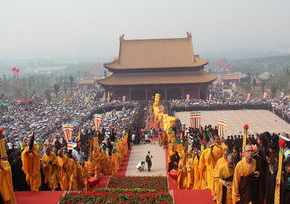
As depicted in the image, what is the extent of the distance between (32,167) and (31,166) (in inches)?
1.5

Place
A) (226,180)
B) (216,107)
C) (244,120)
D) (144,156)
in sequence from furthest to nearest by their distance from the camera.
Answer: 1. (216,107)
2. (244,120)
3. (144,156)
4. (226,180)

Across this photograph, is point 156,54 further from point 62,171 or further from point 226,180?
point 226,180

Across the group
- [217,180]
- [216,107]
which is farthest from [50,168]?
[216,107]

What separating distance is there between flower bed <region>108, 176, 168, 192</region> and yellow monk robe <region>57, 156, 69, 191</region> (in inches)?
83.5

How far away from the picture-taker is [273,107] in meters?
37.8

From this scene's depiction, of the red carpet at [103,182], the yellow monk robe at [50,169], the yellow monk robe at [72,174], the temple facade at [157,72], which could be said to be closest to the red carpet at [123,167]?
the red carpet at [103,182]

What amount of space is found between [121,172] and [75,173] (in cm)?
635

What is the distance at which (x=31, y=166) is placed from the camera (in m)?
9.81

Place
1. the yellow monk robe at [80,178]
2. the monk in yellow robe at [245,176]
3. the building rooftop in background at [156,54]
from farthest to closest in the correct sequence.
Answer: the building rooftop in background at [156,54], the yellow monk robe at [80,178], the monk in yellow robe at [245,176]

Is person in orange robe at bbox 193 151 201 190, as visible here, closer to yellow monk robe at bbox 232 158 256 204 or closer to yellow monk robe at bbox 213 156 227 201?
yellow monk robe at bbox 213 156 227 201

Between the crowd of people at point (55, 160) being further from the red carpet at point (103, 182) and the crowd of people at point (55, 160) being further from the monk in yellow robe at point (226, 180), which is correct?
the monk in yellow robe at point (226, 180)

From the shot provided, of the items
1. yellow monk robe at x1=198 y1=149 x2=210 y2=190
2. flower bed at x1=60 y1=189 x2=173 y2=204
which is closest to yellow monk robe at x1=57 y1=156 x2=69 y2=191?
flower bed at x1=60 y1=189 x2=173 y2=204

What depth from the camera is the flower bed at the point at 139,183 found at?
1267 cm

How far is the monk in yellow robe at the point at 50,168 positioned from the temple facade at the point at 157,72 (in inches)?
1335
